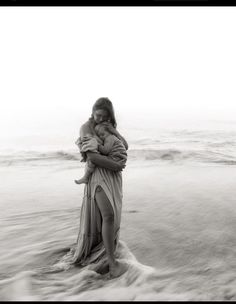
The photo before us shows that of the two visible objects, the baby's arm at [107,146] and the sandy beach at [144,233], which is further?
the baby's arm at [107,146]

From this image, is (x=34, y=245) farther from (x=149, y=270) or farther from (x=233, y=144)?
(x=233, y=144)

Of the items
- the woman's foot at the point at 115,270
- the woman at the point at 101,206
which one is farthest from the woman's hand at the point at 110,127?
the woman's foot at the point at 115,270

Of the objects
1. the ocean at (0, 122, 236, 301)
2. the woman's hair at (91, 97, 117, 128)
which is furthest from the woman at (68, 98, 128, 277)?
the ocean at (0, 122, 236, 301)

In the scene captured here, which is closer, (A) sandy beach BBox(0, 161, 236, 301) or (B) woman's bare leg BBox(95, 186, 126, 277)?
(A) sandy beach BBox(0, 161, 236, 301)

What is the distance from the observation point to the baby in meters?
3.91

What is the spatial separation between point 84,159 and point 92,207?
460 millimetres

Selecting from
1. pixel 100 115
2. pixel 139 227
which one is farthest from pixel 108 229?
pixel 139 227

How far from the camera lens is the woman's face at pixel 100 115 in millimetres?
3951

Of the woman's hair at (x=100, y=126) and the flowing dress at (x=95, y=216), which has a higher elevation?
the woman's hair at (x=100, y=126)

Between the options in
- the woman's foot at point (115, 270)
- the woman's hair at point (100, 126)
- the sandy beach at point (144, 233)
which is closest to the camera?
the sandy beach at point (144, 233)

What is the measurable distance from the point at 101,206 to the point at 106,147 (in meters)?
0.55

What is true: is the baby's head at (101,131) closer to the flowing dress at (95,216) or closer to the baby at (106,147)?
the baby at (106,147)

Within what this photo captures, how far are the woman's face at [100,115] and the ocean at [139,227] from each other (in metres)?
1.41

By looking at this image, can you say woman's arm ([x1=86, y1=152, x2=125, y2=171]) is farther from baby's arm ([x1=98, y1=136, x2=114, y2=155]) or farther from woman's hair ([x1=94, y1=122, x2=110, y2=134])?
woman's hair ([x1=94, y1=122, x2=110, y2=134])
